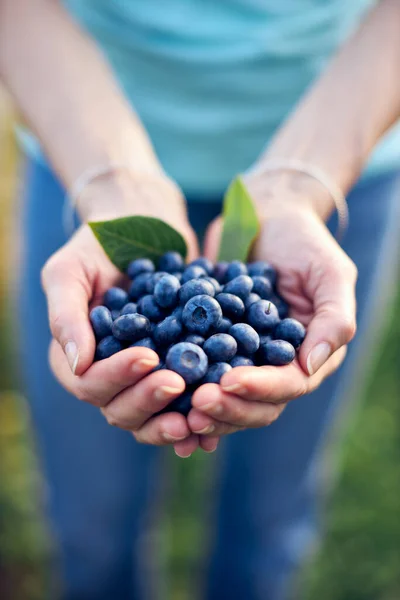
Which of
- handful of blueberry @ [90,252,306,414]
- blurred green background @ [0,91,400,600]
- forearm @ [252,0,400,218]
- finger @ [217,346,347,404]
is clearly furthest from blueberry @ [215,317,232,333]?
blurred green background @ [0,91,400,600]

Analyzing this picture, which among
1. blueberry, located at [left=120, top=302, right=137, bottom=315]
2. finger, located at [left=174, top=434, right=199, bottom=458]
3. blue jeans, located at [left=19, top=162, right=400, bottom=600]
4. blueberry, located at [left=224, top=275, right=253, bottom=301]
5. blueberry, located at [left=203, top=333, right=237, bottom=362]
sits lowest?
blue jeans, located at [left=19, top=162, right=400, bottom=600]

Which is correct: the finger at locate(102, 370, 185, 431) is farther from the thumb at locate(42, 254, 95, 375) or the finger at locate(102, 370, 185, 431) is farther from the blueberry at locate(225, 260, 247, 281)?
the blueberry at locate(225, 260, 247, 281)

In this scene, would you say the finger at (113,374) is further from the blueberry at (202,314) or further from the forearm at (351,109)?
the forearm at (351,109)

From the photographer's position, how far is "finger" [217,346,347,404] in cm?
86

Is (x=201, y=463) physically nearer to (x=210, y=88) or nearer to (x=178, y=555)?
(x=178, y=555)

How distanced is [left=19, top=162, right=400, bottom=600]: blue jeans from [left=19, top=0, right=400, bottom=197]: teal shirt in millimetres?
119

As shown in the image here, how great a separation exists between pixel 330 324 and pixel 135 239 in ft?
1.18

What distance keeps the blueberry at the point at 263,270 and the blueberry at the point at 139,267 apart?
0.17m

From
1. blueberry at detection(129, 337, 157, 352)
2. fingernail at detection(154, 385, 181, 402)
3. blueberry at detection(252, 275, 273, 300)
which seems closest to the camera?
fingernail at detection(154, 385, 181, 402)

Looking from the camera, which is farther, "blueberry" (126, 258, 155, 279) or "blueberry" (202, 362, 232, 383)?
"blueberry" (126, 258, 155, 279)

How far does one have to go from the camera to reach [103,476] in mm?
1584

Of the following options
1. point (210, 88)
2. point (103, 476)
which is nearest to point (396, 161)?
point (210, 88)

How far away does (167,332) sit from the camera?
961 mm

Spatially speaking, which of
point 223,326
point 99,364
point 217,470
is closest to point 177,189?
point 223,326
